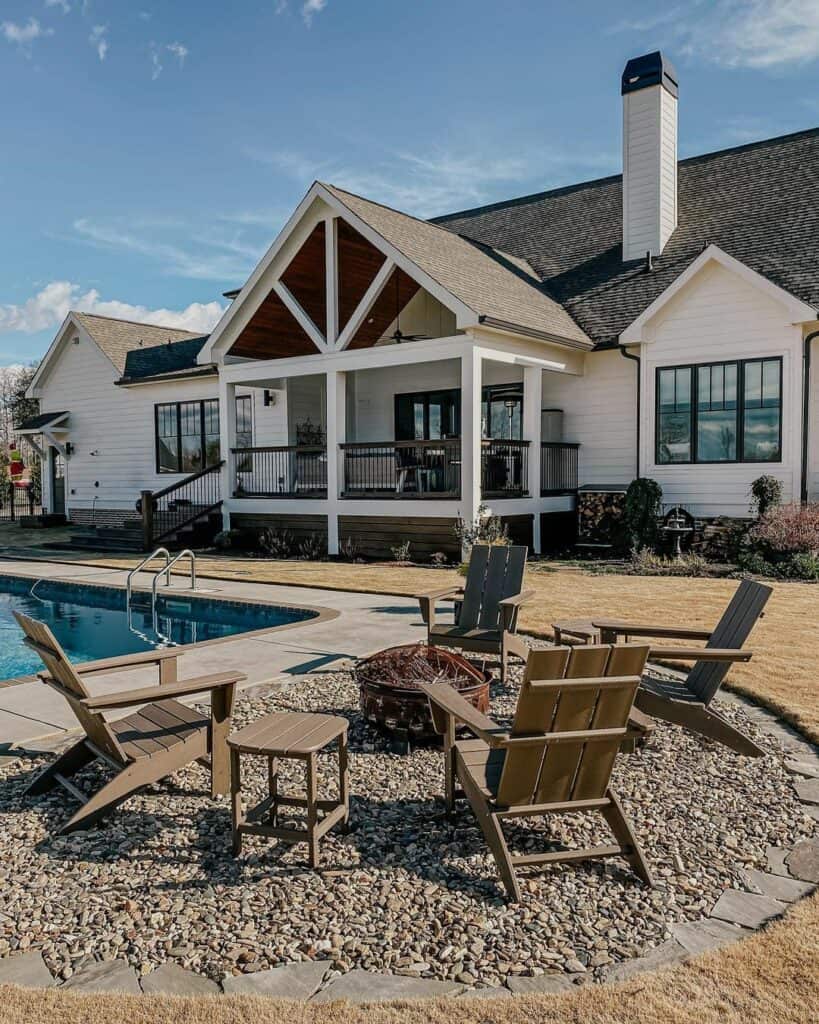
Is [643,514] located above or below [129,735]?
above

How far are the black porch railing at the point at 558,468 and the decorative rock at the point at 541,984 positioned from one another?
13780mm

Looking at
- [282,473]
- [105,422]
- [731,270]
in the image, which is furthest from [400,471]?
[105,422]

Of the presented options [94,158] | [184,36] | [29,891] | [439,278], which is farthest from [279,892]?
[94,158]

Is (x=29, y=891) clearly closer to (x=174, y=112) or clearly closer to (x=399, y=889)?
(x=399, y=889)

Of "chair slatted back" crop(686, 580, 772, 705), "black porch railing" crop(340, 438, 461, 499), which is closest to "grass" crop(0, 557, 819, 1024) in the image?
"chair slatted back" crop(686, 580, 772, 705)

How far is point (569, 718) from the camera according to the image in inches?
135

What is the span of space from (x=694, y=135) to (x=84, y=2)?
1387 centimetres

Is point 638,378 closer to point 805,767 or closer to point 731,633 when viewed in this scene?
point 731,633

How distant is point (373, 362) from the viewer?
51.4 feet

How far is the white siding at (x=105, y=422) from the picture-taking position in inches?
887

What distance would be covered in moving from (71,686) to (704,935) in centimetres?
312

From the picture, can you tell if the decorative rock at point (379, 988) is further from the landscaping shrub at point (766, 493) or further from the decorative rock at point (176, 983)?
the landscaping shrub at point (766, 493)

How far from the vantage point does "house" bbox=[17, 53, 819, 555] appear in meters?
14.4

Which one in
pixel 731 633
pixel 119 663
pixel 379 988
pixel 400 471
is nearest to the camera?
pixel 379 988
